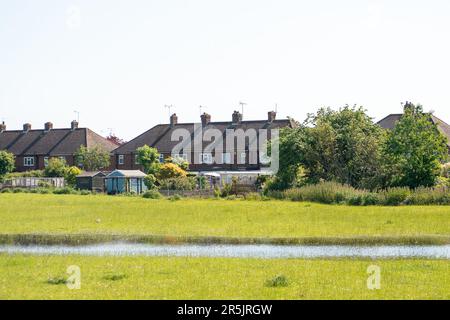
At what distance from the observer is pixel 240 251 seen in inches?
1057

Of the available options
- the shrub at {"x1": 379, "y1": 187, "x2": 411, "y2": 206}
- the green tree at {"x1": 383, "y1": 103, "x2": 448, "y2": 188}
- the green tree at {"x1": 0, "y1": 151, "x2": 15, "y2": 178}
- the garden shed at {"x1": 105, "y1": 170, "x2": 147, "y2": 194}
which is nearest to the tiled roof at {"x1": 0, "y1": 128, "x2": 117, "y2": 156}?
the green tree at {"x1": 0, "y1": 151, "x2": 15, "y2": 178}

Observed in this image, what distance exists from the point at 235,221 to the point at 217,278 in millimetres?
21125

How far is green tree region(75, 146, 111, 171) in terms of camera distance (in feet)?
364

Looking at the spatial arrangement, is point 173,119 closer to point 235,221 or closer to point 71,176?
point 71,176

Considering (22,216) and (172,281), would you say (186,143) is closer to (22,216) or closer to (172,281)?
(22,216)

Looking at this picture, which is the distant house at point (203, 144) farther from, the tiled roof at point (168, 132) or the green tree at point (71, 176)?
the green tree at point (71, 176)

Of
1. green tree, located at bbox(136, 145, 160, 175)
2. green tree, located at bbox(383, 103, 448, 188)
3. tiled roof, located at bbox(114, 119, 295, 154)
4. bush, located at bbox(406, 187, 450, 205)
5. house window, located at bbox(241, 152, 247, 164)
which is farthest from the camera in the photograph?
tiled roof, located at bbox(114, 119, 295, 154)

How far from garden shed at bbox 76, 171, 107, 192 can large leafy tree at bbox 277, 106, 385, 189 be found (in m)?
28.2

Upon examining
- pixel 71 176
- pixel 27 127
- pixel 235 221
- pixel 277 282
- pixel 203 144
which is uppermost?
pixel 27 127

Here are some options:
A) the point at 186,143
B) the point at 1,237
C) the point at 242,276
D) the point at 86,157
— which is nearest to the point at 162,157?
the point at 186,143

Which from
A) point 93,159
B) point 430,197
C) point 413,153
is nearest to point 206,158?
point 93,159

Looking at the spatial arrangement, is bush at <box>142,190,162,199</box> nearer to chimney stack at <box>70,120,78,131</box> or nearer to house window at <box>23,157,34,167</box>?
house window at <box>23,157,34,167</box>

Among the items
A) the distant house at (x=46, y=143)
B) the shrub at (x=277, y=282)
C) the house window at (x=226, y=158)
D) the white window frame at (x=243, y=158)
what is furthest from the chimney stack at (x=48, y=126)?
the shrub at (x=277, y=282)

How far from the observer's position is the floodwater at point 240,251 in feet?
82.5
